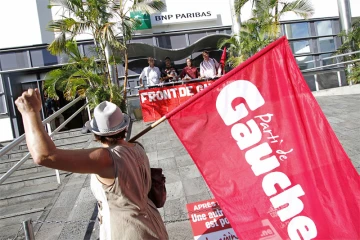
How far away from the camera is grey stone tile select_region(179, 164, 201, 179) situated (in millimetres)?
4468

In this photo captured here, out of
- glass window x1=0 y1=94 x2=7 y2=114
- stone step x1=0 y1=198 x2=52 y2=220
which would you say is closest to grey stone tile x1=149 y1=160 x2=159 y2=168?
stone step x1=0 y1=198 x2=52 y2=220

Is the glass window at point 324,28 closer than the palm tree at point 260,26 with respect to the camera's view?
No

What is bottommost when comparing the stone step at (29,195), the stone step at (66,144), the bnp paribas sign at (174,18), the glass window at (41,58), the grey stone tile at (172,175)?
the stone step at (29,195)

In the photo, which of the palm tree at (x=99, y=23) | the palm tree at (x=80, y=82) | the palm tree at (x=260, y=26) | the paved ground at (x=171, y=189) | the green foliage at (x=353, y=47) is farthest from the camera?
the green foliage at (x=353, y=47)

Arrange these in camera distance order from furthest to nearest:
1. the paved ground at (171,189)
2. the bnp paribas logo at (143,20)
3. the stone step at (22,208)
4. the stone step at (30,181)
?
the bnp paribas logo at (143,20), the stone step at (30,181), the stone step at (22,208), the paved ground at (171,189)

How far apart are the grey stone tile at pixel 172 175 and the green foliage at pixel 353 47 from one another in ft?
32.6

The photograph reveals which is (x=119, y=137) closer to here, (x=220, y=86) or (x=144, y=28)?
(x=220, y=86)

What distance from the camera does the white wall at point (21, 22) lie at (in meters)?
11.1

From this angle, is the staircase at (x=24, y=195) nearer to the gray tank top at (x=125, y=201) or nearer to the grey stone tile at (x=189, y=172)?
the grey stone tile at (x=189, y=172)

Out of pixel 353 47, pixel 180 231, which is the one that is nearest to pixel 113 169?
pixel 180 231

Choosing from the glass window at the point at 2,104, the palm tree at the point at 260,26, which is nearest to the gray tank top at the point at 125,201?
the palm tree at the point at 260,26

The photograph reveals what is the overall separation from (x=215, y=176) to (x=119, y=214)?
750 millimetres

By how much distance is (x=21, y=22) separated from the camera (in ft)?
36.5

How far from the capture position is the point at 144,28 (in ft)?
39.7
